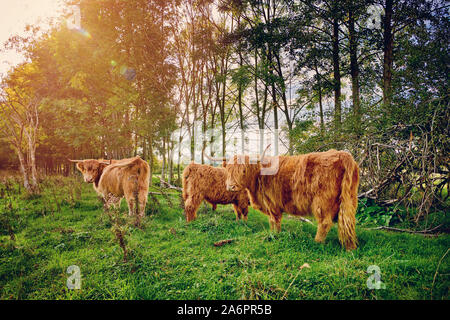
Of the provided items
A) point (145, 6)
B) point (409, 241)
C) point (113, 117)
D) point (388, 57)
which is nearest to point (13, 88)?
point (113, 117)

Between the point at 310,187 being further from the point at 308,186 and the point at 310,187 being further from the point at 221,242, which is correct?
the point at 221,242

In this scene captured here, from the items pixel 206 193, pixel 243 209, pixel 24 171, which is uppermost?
pixel 24 171

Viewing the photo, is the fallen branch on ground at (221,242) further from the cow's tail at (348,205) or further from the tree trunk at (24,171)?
the tree trunk at (24,171)

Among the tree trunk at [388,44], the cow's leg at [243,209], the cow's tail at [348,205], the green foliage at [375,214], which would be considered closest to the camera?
the cow's tail at [348,205]

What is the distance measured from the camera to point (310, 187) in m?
2.97

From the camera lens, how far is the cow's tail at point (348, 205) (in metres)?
2.67

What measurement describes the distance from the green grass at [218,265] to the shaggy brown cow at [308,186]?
39cm

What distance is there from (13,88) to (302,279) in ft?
47.6

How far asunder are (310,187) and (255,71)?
961 cm

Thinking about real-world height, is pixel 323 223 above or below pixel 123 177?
below

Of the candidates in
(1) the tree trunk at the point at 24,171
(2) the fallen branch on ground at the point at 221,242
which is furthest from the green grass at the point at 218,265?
(1) the tree trunk at the point at 24,171

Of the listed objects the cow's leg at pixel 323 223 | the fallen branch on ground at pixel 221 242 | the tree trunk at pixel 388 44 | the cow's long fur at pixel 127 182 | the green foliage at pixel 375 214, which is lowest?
the fallen branch on ground at pixel 221 242

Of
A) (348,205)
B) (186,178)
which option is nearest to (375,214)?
(348,205)
